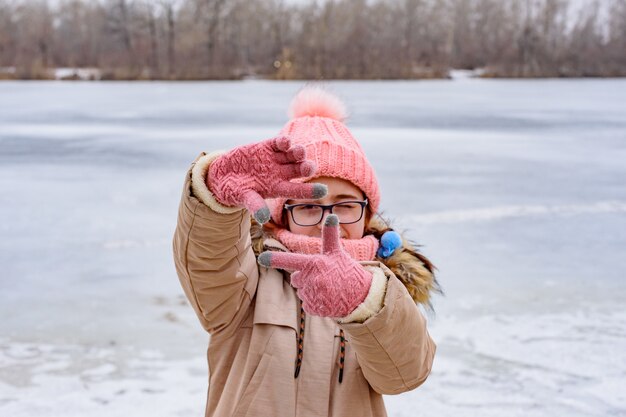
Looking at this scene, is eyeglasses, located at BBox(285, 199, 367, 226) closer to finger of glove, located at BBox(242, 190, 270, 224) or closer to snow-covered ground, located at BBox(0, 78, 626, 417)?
finger of glove, located at BBox(242, 190, 270, 224)

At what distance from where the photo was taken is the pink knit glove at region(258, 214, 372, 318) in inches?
41.5

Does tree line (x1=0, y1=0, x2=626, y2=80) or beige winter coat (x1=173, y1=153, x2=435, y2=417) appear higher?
tree line (x1=0, y1=0, x2=626, y2=80)

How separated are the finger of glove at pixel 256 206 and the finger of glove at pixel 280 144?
3.1 inches

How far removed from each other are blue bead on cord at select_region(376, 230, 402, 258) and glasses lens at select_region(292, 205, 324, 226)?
0.16m

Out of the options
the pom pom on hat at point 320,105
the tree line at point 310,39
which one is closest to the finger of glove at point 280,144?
the pom pom on hat at point 320,105

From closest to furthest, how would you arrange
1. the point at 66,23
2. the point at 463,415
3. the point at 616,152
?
the point at 463,415, the point at 616,152, the point at 66,23

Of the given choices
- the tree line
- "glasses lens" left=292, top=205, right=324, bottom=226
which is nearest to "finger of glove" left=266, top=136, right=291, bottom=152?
"glasses lens" left=292, top=205, right=324, bottom=226

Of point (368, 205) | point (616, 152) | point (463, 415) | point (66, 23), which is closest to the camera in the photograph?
point (368, 205)

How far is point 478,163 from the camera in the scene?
827 cm

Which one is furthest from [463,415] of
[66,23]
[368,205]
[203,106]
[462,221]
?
[66,23]

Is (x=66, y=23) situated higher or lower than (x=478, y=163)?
higher

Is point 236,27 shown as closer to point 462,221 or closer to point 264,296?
point 462,221

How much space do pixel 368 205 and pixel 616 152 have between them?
8.30m

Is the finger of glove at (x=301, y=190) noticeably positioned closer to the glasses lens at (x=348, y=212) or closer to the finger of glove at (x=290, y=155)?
the finger of glove at (x=290, y=155)
